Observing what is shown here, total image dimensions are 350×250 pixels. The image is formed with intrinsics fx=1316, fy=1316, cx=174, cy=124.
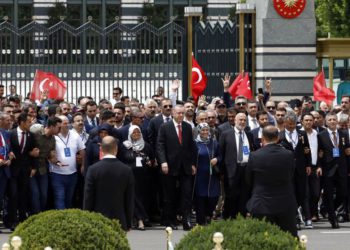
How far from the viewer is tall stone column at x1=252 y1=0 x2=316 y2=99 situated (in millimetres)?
28078

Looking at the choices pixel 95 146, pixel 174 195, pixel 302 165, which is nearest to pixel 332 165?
pixel 302 165

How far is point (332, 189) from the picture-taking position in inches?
817

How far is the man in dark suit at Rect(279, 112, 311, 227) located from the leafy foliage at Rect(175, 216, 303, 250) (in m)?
9.12

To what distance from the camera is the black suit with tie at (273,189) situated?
13.8 meters

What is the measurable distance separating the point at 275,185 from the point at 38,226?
3.51 meters

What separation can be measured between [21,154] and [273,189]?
258 inches

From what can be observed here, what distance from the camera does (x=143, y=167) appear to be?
790 inches

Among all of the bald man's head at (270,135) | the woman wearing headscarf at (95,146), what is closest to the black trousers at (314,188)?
the woman wearing headscarf at (95,146)

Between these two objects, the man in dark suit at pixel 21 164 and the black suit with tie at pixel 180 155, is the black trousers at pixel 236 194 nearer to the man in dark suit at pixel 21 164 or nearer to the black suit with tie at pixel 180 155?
the black suit with tie at pixel 180 155

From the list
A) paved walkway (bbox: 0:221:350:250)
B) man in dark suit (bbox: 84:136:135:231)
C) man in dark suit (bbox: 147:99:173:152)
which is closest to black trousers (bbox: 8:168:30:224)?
paved walkway (bbox: 0:221:350:250)

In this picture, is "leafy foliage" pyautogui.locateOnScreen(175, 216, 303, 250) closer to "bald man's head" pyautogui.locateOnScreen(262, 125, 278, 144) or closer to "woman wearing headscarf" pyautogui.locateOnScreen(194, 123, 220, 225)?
"bald man's head" pyautogui.locateOnScreen(262, 125, 278, 144)

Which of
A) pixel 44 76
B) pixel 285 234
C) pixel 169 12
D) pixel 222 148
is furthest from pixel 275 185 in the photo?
pixel 169 12

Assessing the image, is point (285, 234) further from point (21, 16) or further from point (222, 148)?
point (21, 16)

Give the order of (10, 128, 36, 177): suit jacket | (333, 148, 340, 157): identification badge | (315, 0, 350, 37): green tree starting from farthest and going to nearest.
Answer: (315, 0, 350, 37): green tree
(333, 148, 340, 157): identification badge
(10, 128, 36, 177): suit jacket
